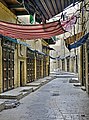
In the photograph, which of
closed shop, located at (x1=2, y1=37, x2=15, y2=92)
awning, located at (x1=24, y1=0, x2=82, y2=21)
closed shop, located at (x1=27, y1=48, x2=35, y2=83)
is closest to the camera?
awning, located at (x1=24, y1=0, x2=82, y2=21)

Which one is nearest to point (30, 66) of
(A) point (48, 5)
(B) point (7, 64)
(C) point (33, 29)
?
(B) point (7, 64)

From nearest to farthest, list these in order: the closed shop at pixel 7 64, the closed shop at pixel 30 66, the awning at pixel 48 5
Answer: the awning at pixel 48 5 → the closed shop at pixel 7 64 → the closed shop at pixel 30 66

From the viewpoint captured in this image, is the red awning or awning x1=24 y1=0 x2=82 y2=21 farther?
awning x1=24 y1=0 x2=82 y2=21

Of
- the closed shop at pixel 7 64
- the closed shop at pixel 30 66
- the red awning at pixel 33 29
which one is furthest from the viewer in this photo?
the closed shop at pixel 30 66

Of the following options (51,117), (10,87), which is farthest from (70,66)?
(51,117)

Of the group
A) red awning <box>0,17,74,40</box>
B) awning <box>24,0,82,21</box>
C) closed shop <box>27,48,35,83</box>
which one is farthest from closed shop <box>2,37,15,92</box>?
closed shop <box>27,48,35,83</box>

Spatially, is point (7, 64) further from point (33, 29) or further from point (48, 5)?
point (33, 29)

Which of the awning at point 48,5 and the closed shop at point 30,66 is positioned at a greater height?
the awning at point 48,5

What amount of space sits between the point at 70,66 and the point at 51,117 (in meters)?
39.4

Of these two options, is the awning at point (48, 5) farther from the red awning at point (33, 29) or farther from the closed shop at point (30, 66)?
the closed shop at point (30, 66)

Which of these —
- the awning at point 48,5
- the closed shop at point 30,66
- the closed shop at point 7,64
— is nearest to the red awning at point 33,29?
the awning at point 48,5

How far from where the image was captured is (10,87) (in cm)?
1409

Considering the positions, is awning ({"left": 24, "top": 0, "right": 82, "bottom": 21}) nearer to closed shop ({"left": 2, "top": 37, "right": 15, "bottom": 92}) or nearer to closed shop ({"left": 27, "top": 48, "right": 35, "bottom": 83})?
closed shop ({"left": 2, "top": 37, "right": 15, "bottom": 92})

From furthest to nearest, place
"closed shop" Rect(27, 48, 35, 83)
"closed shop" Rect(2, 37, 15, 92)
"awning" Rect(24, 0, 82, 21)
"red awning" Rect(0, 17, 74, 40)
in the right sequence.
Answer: "closed shop" Rect(27, 48, 35, 83) → "closed shop" Rect(2, 37, 15, 92) → "awning" Rect(24, 0, 82, 21) → "red awning" Rect(0, 17, 74, 40)
